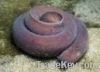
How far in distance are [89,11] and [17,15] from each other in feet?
3.35

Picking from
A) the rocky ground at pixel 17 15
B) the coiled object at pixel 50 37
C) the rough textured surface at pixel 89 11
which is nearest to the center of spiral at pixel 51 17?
the coiled object at pixel 50 37

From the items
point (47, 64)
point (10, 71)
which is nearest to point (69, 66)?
point (47, 64)

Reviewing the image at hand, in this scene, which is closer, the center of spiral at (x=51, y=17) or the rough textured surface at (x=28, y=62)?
the rough textured surface at (x=28, y=62)

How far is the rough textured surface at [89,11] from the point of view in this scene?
2997 mm

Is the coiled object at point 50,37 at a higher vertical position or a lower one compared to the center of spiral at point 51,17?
lower

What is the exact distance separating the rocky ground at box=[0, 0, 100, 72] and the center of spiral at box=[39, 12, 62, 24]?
0.45 m

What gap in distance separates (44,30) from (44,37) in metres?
0.08

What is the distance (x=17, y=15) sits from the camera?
3.04 meters

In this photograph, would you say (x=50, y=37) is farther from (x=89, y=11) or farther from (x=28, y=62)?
(x=89, y=11)

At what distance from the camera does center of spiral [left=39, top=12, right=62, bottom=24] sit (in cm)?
249

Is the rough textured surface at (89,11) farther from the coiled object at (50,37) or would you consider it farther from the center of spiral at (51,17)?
the center of spiral at (51,17)

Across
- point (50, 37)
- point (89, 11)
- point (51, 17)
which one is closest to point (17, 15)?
point (51, 17)

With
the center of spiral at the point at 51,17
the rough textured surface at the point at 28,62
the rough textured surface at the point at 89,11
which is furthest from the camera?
the rough textured surface at the point at 89,11

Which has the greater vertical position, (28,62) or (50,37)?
(50,37)
